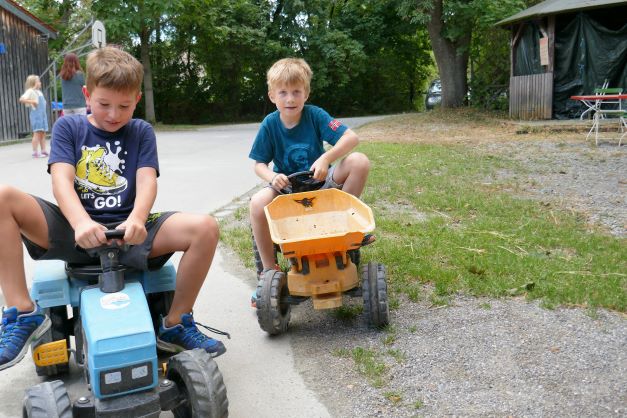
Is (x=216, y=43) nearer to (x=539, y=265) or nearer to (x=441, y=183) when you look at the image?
(x=441, y=183)

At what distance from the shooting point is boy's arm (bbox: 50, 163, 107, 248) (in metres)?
2.52

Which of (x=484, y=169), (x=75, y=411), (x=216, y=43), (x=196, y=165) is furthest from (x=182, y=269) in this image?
(x=216, y=43)

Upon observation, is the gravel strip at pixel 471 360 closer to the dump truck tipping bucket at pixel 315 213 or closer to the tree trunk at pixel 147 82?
the dump truck tipping bucket at pixel 315 213

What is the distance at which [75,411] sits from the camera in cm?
228

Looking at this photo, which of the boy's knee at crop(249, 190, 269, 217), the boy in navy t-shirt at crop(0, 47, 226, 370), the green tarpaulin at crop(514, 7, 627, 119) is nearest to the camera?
the boy in navy t-shirt at crop(0, 47, 226, 370)

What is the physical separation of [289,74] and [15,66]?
19.1 metres

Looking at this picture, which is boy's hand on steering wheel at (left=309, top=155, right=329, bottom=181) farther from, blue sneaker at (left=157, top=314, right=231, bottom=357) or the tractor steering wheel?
blue sneaker at (left=157, top=314, right=231, bottom=357)

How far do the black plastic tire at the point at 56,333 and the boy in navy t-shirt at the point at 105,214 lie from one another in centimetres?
10

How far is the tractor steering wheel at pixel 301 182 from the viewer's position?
396cm

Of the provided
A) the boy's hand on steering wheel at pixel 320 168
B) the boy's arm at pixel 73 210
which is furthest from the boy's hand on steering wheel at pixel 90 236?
the boy's hand on steering wheel at pixel 320 168

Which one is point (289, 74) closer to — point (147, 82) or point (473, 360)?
point (473, 360)

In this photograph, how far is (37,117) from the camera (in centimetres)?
1369

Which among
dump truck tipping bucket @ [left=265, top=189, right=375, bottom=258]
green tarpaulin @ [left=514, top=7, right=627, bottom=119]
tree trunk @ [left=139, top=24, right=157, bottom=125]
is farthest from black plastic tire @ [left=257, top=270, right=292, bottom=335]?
tree trunk @ [left=139, top=24, right=157, bottom=125]

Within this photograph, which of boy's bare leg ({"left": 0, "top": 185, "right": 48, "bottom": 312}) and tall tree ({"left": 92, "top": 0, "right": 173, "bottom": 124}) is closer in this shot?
boy's bare leg ({"left": 0, "top": 185, "right": 48, "bottom": 312})
